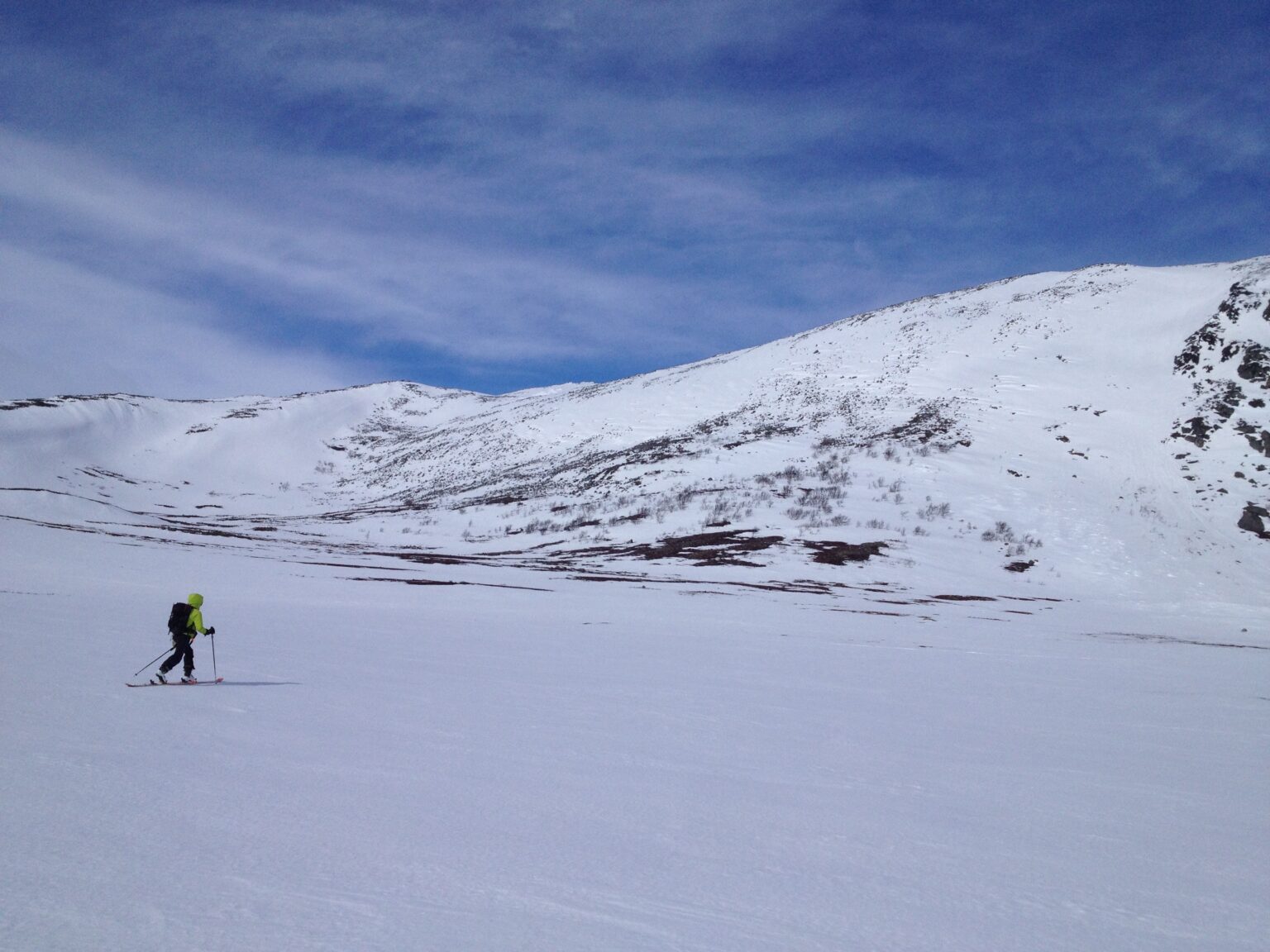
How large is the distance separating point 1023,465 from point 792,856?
57.5 m

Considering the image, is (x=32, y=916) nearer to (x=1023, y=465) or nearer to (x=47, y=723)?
(x=47, y=723)

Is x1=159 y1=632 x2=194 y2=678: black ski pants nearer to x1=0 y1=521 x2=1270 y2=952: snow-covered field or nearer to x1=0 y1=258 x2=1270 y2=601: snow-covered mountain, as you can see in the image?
x1=0 y1=521 x2=1270 y2=952: snow-covered field

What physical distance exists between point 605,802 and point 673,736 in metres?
2.61

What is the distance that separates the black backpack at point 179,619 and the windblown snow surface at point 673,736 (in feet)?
3.01

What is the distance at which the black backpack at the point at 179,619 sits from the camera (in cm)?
1088

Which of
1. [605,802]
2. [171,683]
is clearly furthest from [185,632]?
[605,802]

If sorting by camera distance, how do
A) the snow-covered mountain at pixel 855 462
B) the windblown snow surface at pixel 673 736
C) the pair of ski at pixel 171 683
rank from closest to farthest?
the windblown snow surface at pixel 673 736, the pair of ski at pixel 171 683, the snow-covered mountain at pixel 855 462

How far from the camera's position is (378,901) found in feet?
14.0

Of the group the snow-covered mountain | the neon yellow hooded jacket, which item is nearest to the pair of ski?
the neon yellow hooded jacket

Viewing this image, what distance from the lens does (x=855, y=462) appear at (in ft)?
194

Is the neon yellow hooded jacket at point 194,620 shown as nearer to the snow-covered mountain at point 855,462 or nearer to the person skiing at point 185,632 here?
the person skiing at point 185,632

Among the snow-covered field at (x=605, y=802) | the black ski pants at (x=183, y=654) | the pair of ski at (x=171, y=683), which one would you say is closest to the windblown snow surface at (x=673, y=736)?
the snow-covered field at (x=605, y=802)

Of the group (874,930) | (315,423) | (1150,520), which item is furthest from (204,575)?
(315,423)

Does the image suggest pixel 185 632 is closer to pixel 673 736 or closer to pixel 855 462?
pixel 673 736
